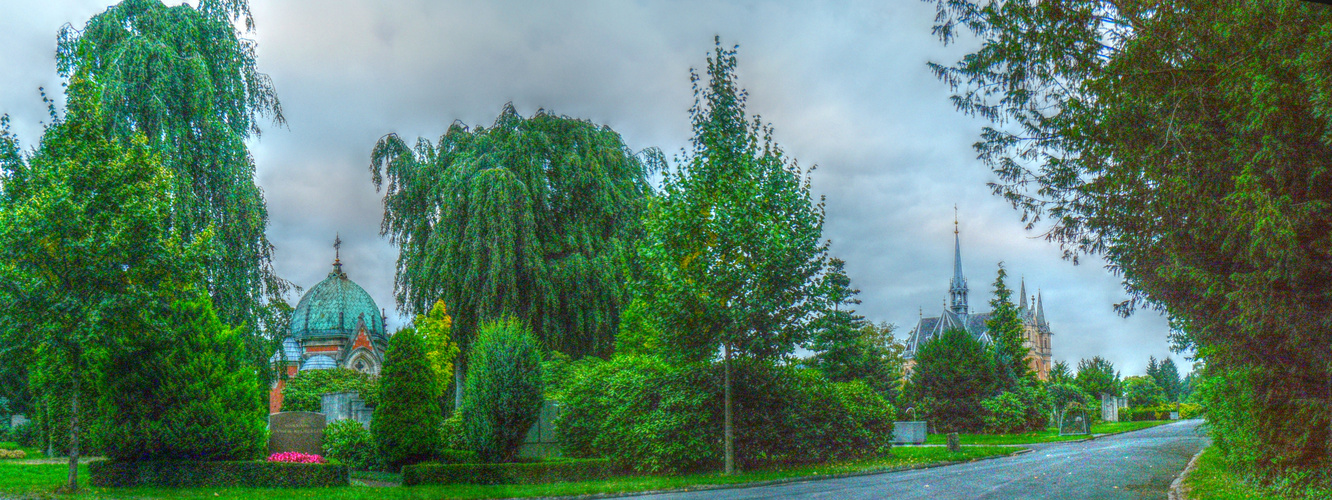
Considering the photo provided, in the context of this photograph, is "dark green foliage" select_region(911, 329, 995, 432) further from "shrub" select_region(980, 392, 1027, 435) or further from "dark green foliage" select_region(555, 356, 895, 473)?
"dark green foliage" select_region(555, 356, 895, 473)

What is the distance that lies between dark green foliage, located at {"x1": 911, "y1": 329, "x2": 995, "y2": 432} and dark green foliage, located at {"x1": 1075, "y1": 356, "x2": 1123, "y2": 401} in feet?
59.7

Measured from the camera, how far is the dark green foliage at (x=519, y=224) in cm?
2731

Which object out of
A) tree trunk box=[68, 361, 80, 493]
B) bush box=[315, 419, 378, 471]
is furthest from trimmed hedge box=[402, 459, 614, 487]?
tree trunk box=[68, 361, 80, 493]

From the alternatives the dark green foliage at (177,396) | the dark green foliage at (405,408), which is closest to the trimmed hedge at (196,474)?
the dark green foliage at (177,396)

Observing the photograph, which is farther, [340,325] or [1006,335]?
[340,325]

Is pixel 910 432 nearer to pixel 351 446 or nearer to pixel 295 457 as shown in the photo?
pixel 351 446

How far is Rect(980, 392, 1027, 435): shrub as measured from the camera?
4022 cm

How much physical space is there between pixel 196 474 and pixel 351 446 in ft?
18.9

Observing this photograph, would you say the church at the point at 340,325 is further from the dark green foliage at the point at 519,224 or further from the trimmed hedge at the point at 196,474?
the trimmed hedge at the point at 196,474

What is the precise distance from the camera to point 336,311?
67.2 meters

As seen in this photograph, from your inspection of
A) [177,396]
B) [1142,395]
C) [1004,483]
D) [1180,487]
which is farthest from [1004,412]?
[1142,395]

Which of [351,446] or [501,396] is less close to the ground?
[501,396]

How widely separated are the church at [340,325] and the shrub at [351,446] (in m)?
40.9

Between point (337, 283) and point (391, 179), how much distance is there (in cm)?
4125
